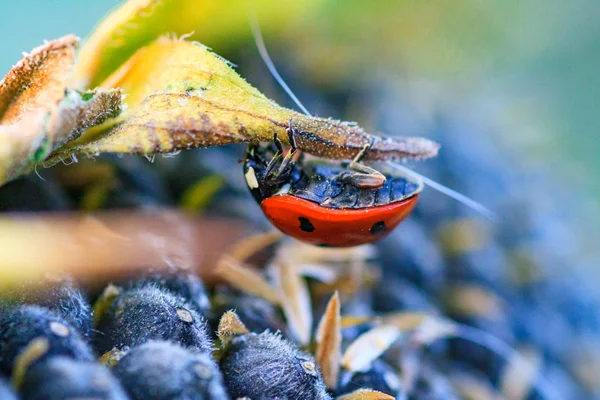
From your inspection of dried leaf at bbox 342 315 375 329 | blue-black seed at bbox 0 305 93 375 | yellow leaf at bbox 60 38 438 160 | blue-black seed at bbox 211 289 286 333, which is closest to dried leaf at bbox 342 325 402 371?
dried leaf at bbox 342 315 375 329

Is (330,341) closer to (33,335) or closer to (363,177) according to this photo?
(363,177)

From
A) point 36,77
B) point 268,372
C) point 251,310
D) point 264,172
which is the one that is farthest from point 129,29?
point 268,372

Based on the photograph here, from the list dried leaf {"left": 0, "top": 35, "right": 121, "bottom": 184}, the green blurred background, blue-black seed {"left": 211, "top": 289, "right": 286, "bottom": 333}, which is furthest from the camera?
the green blurred background

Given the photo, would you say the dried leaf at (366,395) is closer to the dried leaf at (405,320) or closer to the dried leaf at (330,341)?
the dried leaf at (330,341)

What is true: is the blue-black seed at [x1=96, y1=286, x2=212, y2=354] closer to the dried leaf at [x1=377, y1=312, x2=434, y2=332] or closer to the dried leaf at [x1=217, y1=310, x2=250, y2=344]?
the dried leaf at [x1=217, y1=310, x2=250, y2=344]

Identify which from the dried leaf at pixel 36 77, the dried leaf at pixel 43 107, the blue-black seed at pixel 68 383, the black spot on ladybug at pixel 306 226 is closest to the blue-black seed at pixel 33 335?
the blue-black seed at pixel 68 383

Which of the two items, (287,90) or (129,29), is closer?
(129,29)

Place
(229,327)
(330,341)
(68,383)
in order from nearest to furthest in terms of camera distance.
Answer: (68,383) → (229,327) → (330,341)

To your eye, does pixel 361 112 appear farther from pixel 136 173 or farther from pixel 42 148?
pixel 42 148
